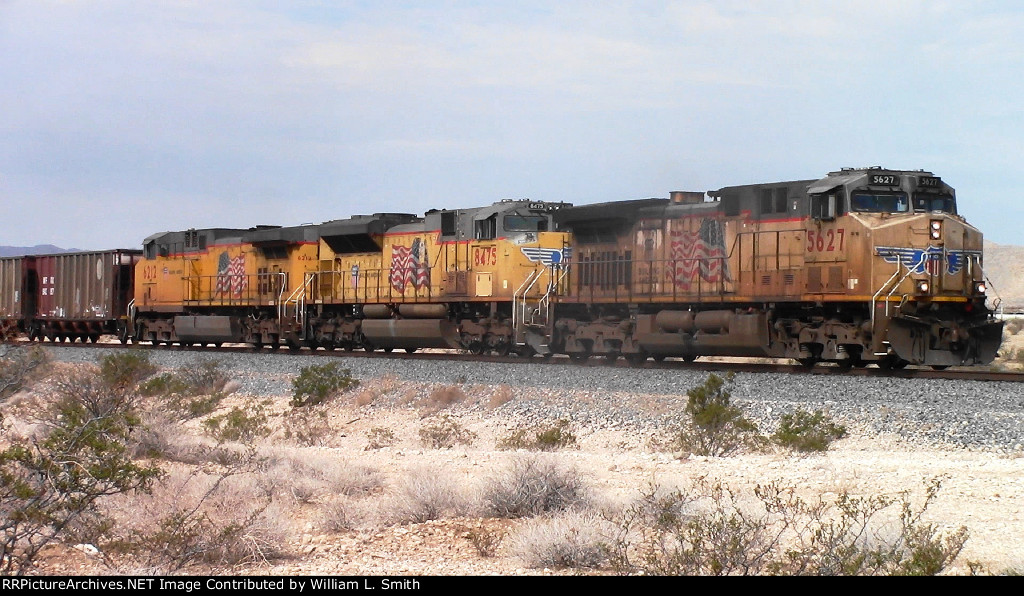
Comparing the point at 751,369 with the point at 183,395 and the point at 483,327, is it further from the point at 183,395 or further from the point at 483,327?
the point at 183,395

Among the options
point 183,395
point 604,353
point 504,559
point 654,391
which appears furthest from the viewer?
point 604,353

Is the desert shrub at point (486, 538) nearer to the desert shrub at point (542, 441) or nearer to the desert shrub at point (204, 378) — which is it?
the desert shrub at point (542, 441)

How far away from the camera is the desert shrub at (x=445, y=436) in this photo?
46.3 ft

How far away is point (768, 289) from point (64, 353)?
20.0 metres

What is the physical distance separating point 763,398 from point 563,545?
8.28 m

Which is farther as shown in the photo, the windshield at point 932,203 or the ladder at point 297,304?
the ladder at point 297,304

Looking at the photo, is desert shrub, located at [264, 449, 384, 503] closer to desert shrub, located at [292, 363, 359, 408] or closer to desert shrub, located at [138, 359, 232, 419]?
desert shrub, located at [292, 363, 359, 408]

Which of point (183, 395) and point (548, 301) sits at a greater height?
point (548, 301)

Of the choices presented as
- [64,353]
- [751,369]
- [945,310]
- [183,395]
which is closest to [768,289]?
[751,369]

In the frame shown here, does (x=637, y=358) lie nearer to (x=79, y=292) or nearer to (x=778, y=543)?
(x=778, y=543)

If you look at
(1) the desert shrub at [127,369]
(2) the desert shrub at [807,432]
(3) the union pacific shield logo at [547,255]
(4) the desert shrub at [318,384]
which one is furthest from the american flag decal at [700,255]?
(1) the desert shrub at [127,369]

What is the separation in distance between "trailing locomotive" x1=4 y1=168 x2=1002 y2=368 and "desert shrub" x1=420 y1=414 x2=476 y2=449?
649 cm

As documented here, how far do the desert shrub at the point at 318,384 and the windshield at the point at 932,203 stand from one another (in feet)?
33.4

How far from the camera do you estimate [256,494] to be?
984 cm
